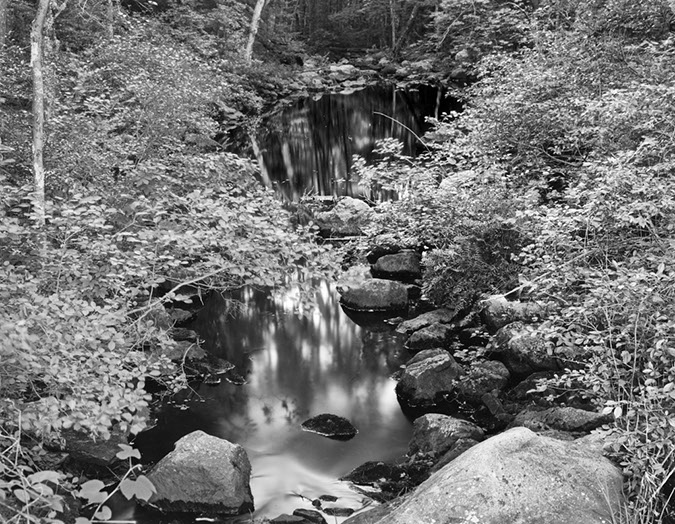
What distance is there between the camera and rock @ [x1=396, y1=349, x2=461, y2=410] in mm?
7871

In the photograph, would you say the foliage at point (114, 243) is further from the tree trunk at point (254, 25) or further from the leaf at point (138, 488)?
the tree trunk at point (254, 25)

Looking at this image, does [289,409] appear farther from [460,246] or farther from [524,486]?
[524,486]

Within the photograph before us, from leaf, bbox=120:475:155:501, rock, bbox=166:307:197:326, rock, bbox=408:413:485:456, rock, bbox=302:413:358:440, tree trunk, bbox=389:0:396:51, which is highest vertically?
tree trunk, bbox=389:0:396:51

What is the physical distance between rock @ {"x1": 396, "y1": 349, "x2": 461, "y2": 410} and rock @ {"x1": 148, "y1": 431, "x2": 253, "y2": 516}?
269 centimetres

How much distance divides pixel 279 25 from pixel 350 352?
89.9ft

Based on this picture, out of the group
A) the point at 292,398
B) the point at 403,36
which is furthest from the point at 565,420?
the point at 403,36

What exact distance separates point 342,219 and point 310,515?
8079mm

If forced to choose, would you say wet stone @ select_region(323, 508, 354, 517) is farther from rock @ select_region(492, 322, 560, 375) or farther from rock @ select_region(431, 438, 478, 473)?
rock @ select_region(492, 322, 560, 375)

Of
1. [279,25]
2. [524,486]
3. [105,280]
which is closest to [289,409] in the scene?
[105,280]

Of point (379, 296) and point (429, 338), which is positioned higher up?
point (379, 296)

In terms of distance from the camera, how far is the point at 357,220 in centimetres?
1305

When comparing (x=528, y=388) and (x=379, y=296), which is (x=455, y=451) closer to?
(x=528, y=388)

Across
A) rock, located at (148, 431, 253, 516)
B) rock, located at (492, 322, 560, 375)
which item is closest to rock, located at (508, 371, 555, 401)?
rock, located at (492, 322, 560, 375)

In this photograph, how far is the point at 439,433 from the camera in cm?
673
